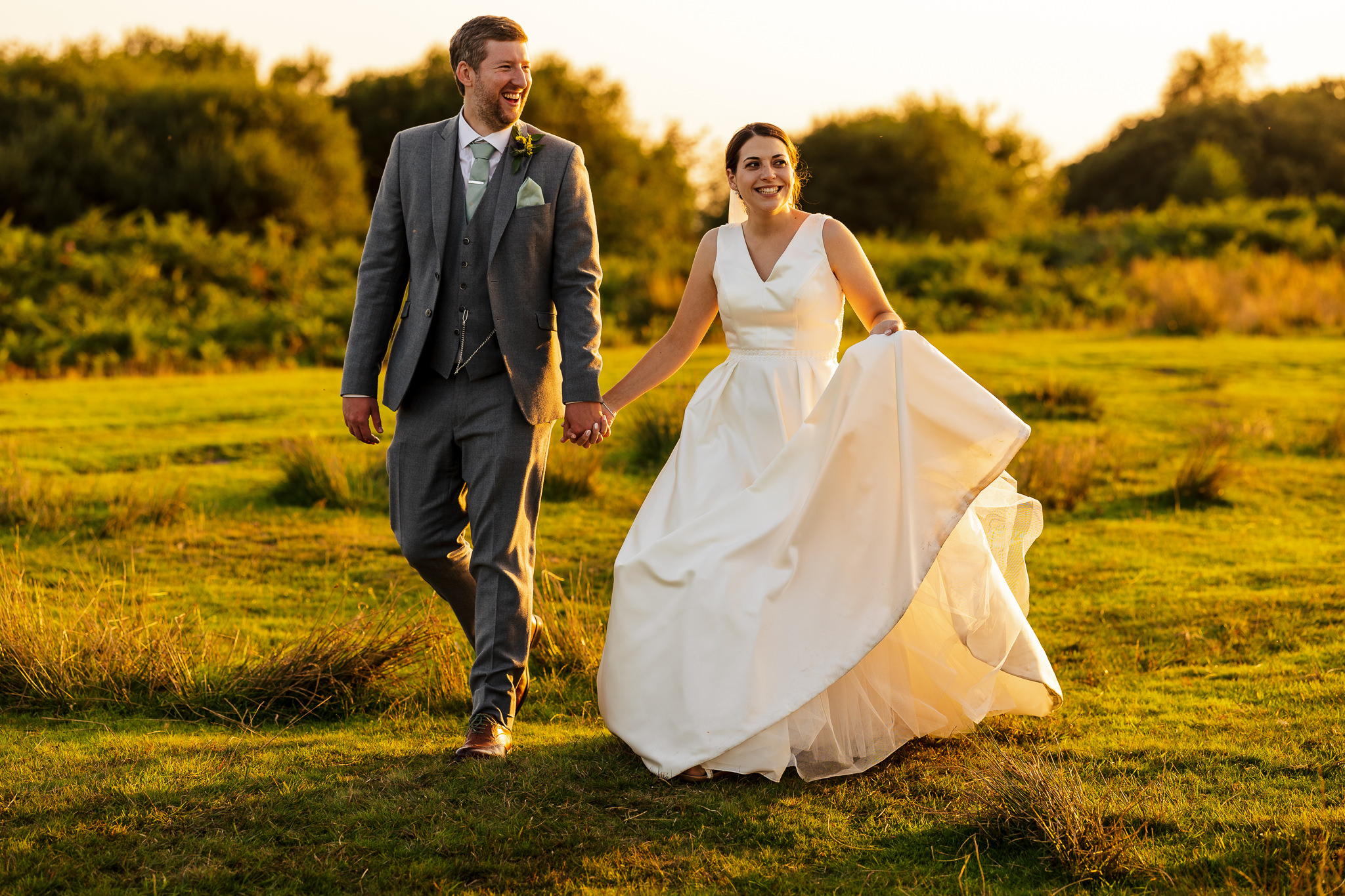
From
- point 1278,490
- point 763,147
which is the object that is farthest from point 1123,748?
point 1278,490

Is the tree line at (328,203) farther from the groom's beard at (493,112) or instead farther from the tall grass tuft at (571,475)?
the groom's beard at (493,112)

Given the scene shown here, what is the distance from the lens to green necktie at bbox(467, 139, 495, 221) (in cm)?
419

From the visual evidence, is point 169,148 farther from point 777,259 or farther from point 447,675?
point 777,259

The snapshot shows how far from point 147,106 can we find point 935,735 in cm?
2648

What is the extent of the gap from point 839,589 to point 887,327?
97 cm

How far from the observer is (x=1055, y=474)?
8961 mm

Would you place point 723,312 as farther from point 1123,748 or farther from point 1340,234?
point 1340,234

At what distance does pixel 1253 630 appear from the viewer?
591cm

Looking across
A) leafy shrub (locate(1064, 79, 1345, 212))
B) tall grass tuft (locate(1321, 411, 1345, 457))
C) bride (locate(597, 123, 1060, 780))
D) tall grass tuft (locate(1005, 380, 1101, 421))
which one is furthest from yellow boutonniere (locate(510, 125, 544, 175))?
leafy shrub (locate(1064, 79, 1345, 212))

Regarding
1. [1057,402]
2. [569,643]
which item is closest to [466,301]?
[569,643]

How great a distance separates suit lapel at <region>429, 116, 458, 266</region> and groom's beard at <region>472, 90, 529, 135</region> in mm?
101

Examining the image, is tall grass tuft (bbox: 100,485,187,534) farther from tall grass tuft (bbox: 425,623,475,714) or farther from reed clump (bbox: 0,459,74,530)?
tall grass tuft (bbox: 425,623,475,714)

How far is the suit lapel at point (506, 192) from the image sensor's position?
4.13 meters

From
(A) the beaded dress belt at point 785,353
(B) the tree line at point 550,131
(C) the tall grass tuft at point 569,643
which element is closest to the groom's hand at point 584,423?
(A) the beaded dress belt at point 785,353
